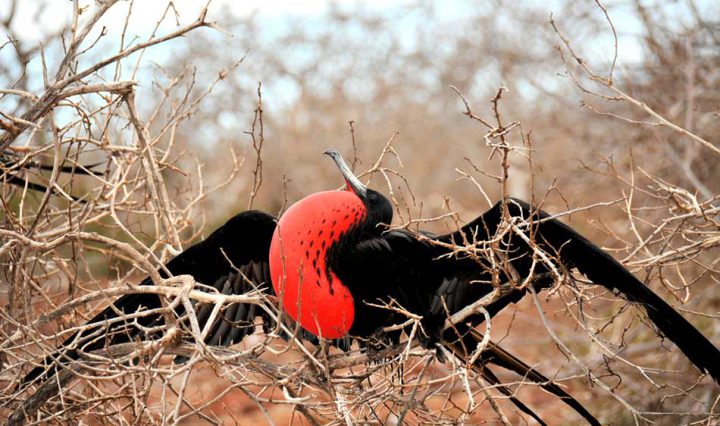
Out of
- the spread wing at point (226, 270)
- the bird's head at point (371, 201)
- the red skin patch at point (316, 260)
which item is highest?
the bird's head at point (371, 201)

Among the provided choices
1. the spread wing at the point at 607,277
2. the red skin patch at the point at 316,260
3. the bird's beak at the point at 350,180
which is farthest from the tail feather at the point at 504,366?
the bird's beak at the point at 350,180

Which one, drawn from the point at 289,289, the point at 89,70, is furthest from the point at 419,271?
the point at 89,70

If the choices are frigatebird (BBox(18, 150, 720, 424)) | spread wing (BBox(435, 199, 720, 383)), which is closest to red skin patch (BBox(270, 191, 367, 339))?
frigatebird (BBox(18, 150, 720, 424))

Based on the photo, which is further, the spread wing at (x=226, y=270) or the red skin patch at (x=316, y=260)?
the spread wing at (x=226, y=270)

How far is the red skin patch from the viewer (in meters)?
2.67

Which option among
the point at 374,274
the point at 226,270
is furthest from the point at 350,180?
the point at 226,270

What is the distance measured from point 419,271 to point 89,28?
4.23ft

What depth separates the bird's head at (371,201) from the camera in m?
2.93

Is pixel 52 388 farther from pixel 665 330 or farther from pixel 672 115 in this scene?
pixel 672 115

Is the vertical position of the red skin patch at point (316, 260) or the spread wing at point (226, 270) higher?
the red skin patch at point (316, 260)

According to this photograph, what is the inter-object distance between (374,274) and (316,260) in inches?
9.6

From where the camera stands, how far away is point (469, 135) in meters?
13.0

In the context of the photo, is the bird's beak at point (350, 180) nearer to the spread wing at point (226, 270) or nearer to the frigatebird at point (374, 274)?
the frigatebird at point (374, 274)

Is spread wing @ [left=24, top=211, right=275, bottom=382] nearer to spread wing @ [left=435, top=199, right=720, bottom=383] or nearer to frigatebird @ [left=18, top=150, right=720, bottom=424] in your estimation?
frigatebird @ [left=18, top=150, right=720, bottom=424]
